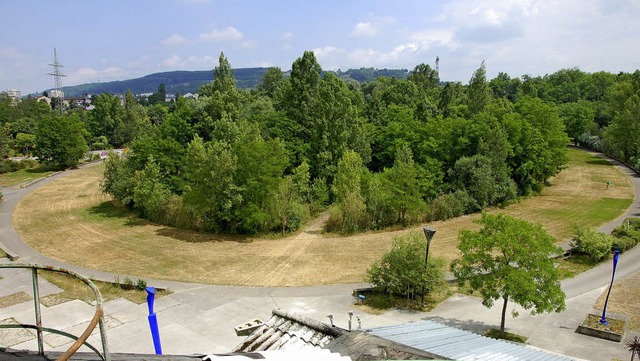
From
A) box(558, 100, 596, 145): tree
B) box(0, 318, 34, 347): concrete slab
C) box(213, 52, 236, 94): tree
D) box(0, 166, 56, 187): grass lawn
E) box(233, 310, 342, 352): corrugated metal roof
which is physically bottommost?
box(0, 318, 34, 347): concrete slab

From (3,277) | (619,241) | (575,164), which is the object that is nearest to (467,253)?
(619,241)

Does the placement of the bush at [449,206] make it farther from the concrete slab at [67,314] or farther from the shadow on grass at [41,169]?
the shadow on grass at [41,169]

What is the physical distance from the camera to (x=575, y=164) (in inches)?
2237

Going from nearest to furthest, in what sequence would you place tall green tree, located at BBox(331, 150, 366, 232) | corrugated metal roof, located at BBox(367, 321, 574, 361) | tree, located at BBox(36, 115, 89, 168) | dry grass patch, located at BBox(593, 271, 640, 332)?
corrugated metal roof, located at BBox(367, 321, 574, 361) < dry grass patch, located at BBox(593, 271, 640, 332) < tall green tree, located at BBox(331, 150, 366, 232) < tree, located at BBox(36, 115, 89, 168)

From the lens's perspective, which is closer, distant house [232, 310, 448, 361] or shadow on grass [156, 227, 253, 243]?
distant house [232, 310, 448, 361]

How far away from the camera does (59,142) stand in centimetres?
6056

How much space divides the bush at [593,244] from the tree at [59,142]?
6195 centimetres

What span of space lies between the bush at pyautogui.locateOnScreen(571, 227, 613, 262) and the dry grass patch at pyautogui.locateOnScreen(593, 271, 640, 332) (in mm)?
2109

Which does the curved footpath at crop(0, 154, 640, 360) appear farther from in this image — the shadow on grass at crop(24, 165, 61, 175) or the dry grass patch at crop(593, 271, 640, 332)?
the shadow on grass at crop(24, 165, 61, 175)

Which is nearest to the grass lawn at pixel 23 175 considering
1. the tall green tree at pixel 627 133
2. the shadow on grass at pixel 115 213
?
the shadow on grass at pixel 115 213

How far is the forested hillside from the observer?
104 ft

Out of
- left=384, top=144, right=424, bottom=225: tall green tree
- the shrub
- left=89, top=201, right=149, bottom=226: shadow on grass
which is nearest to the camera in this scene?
the shrub

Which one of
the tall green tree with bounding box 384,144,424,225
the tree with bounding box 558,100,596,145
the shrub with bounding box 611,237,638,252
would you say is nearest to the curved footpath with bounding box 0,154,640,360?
the shrub with bounding box 611,237,638,252

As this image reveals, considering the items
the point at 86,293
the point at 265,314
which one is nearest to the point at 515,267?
the point at 265,314
